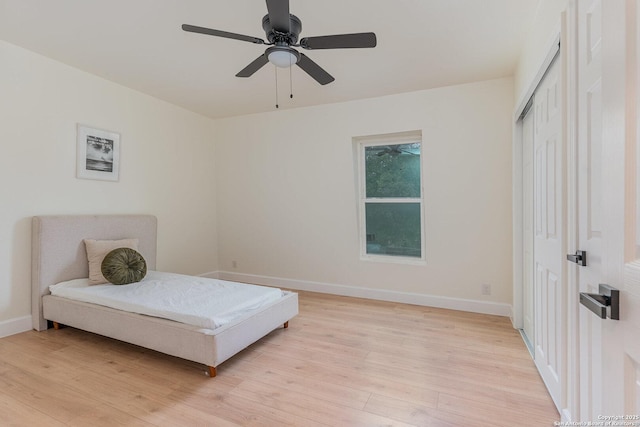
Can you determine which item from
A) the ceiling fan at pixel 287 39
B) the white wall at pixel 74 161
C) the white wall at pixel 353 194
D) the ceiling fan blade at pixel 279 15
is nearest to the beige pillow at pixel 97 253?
the white wall at pixel 74 161

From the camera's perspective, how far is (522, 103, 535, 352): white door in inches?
101

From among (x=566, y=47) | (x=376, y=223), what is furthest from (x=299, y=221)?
(x=566, y=47)

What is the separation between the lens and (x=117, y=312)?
2.47 metres

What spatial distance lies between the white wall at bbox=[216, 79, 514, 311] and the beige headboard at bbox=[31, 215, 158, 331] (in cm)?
181

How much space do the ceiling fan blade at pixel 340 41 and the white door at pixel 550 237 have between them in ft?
3.56

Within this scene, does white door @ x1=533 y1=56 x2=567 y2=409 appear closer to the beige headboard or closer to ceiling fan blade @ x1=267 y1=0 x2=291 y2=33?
ceiling fan blade @ x1=267 y1=0 x2=291 y2=33

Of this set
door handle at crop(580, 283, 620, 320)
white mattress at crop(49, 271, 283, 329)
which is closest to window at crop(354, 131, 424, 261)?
white mattress at crop(49, 271, 283, 329)

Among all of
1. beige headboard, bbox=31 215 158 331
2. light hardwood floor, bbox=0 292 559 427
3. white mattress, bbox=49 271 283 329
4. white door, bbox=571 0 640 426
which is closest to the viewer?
white door, bbox=571 0 640 426

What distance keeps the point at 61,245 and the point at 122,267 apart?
657 mm

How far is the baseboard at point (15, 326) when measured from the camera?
8.95 ft

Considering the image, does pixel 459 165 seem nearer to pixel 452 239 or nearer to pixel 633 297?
pixel 452 239

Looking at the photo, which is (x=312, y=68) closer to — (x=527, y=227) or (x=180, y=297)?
(x=180, y=297)

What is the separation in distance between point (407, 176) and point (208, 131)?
3.21m

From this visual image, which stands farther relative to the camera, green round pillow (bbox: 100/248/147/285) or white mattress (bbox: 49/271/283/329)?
green round pillow (bbox: 100/248/147/285)
